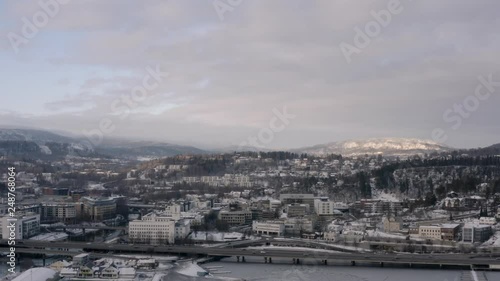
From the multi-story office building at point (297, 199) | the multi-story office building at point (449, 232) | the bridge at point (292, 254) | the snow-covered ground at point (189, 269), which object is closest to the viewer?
the snow-covered ground at point (189, 269)

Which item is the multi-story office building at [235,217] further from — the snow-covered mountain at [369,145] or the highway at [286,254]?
the snow-covered mountain at [369,145]

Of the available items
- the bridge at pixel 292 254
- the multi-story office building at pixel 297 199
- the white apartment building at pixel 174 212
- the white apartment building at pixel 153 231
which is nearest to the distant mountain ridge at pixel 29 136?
the multi-story office building at pixel 297 199

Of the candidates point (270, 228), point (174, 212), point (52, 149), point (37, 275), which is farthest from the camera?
point (52, 149)

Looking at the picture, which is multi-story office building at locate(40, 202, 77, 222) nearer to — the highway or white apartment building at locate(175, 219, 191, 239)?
white apartment building at locate(175, 219, 191, 239)

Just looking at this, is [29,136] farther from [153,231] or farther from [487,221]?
[487,221]

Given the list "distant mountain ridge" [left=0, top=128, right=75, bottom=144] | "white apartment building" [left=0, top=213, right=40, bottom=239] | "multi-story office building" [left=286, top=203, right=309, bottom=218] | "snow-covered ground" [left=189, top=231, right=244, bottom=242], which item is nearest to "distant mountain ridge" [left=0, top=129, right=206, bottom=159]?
"distant mountain ridge" [left=0, top=128, right=75, bottom=144]

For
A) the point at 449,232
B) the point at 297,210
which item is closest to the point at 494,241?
the point at 449,232
